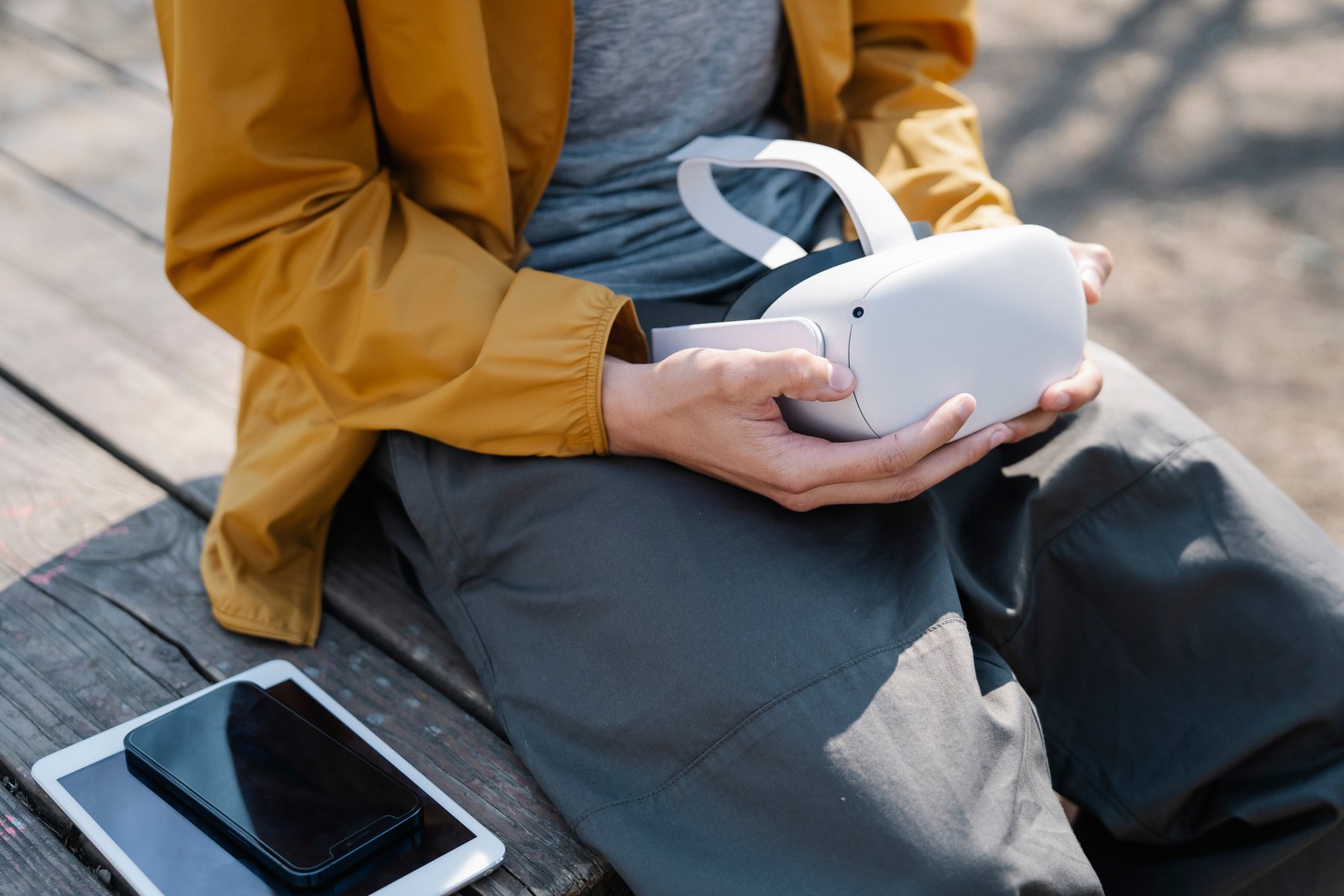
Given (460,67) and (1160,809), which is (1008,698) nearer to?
(1160,809)

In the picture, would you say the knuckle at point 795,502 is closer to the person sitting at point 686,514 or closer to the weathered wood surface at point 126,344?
the person sitting at point 686,514

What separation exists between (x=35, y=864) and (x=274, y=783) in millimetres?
174

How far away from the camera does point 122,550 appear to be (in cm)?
120

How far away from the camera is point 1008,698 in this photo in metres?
0.89

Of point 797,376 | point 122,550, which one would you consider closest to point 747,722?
point 797,376

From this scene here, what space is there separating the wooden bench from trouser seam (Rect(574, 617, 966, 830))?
0.22 feet

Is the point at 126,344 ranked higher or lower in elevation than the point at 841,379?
lower

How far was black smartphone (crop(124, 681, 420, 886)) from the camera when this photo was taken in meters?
0.85

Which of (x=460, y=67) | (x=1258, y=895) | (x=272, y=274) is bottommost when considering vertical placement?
(x=1258, y=895)

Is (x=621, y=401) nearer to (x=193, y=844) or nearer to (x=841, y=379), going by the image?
(x=841, y=379)

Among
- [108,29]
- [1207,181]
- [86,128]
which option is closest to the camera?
[86,128]

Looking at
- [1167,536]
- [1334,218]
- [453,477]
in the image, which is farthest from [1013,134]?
[453,477]

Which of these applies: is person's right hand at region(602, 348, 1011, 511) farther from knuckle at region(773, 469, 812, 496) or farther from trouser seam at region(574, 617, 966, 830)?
trouser seam at region(574, 617, 966, 830)

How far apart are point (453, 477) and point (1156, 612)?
62cm
